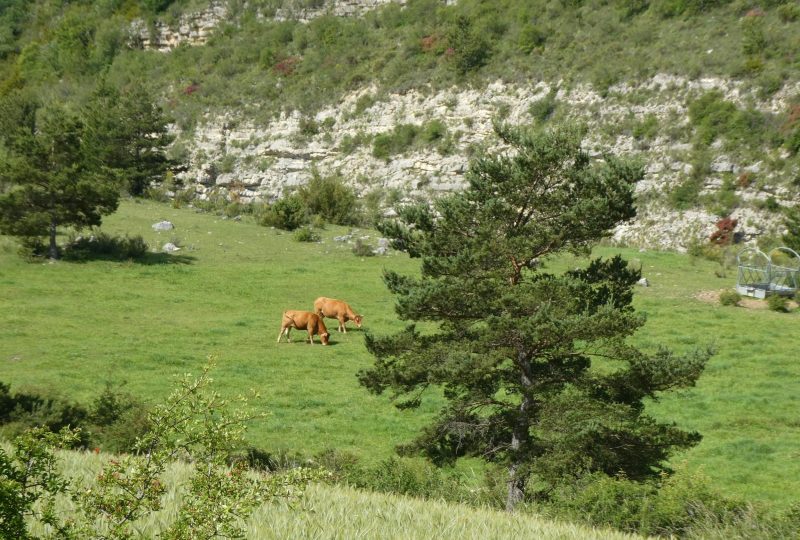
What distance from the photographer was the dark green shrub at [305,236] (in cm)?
4159

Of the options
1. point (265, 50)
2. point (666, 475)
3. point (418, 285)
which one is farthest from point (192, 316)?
point (265, 50)

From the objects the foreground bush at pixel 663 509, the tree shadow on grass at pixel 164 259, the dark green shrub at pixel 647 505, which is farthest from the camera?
the tree shadow on grass at pixel 164 259

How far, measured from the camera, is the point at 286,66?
3022 inches

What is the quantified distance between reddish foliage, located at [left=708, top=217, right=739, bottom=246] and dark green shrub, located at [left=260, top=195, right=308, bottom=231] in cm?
2673

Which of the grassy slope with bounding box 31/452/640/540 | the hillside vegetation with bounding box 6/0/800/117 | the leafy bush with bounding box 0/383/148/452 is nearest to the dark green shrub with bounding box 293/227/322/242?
the hillside vegetation with bounding box 6/0/800/117

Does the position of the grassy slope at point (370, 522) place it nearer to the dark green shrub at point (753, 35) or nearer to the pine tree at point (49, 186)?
the pine tree at point (49, 186)

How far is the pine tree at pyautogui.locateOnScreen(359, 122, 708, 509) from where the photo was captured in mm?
11773

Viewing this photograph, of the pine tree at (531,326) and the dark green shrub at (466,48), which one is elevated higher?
the dark green shrub at (466,48)

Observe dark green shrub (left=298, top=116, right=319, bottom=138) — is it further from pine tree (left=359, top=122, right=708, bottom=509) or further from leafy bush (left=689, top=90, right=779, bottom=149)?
pine tree (left=359, top=122, right=708, bottom=509)

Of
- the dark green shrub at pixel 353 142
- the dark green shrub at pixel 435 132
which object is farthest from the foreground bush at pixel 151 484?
the dark green shrub at pixel 353 142

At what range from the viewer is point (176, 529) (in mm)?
4172

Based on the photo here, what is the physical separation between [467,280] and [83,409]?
797 centimetres

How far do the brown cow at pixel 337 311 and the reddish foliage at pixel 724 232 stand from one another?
3107 cm

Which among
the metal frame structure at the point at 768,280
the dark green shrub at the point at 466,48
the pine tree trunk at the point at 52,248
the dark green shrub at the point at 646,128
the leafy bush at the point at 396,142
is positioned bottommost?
the pine tree trunk at the point at 52,248
